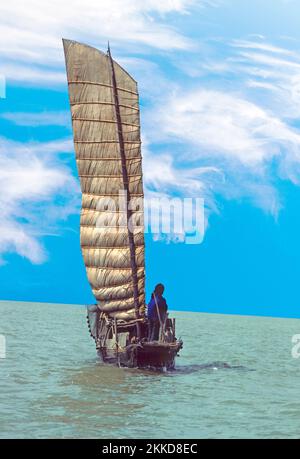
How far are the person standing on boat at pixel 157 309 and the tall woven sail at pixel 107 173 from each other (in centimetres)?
328

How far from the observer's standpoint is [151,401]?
20625 millimetres

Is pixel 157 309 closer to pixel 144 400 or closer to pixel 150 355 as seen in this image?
pixel 150 355

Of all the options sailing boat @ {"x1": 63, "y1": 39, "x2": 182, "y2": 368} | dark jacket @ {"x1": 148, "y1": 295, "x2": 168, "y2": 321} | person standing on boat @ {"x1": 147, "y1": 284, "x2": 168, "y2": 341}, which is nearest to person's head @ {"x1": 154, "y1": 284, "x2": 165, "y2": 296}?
person standing on boat @ {"x1": 147, "y1": 284, "x2": 168, "y2": 341}

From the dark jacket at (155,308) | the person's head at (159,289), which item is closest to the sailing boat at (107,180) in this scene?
the dark jacket at (155,308)

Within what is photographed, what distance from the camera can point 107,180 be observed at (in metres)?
31.0

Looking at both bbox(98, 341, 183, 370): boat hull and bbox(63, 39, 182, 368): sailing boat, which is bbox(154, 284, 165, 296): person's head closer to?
bbox(98, 341, 183, 370): boat hull

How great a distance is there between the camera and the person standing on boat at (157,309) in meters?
26.5

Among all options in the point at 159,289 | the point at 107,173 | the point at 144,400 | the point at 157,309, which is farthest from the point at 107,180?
the point at 144,400

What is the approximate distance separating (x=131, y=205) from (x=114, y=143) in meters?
2.54

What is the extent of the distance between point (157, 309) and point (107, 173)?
686cm

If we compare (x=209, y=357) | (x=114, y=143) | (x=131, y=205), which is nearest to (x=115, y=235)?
(x=131, y=205)

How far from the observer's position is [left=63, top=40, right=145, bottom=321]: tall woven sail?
30812 mm
